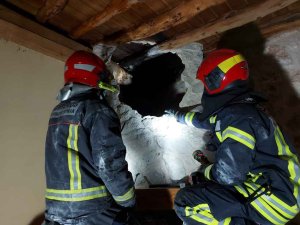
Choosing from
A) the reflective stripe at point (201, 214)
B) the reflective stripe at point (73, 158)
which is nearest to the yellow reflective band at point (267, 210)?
the reflective stripe at point (201, 214)

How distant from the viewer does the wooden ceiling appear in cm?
241

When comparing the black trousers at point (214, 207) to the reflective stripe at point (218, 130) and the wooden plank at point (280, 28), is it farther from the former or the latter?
the wooden plank at point (280, 28)

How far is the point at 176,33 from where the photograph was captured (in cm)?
296

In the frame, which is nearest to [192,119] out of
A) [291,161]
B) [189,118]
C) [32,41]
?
[189,118]

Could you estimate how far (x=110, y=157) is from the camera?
1.84 meters

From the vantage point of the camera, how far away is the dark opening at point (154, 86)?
139 inches

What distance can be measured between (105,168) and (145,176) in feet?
4.21

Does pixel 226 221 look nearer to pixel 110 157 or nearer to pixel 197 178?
pixel 197 178

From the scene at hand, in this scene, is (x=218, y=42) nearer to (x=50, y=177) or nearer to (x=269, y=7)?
(x=269, y=7)

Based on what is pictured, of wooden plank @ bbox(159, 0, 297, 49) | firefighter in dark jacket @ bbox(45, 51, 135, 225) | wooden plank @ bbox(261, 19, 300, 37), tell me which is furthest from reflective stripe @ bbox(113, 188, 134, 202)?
wooden plank @ bbox(261, 19, 300, 37)

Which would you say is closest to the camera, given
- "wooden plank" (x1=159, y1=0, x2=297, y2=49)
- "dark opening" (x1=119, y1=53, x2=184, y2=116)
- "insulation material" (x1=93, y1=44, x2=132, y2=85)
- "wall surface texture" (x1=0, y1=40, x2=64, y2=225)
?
"wooden plank" (x1=159, y1=0, x2=297, y2=49)

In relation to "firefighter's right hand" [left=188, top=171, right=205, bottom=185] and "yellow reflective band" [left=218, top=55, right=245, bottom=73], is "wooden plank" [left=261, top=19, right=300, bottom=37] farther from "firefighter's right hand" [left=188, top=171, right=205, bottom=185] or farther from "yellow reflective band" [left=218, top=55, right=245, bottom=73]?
"firefighter's right hand" [left=188, top=171, right=205, bottom=185]

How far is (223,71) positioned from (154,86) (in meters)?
2.05

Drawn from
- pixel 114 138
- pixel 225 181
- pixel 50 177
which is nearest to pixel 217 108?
pixel 225 181
